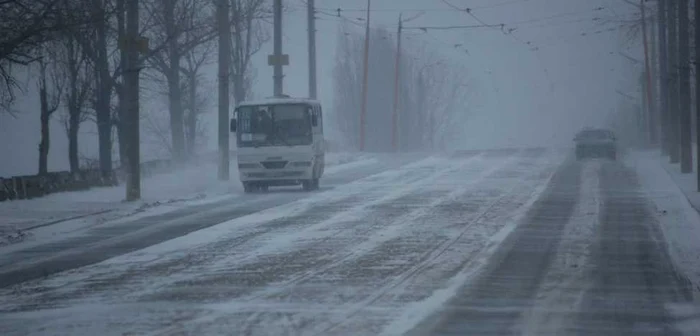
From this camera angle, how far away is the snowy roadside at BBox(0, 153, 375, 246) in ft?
79.7

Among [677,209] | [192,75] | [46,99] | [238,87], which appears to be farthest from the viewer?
[238,87]

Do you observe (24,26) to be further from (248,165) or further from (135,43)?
(248,165)

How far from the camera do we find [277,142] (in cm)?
3447

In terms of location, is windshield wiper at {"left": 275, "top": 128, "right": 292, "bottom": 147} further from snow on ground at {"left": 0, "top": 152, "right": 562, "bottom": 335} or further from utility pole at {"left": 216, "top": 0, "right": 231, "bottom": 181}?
snow on ground at {"left": 0, "top": 152, "right": 562, "bottom": 335}

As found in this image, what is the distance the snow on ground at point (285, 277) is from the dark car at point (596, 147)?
29.4 metres

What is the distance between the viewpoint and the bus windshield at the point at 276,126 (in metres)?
34.5

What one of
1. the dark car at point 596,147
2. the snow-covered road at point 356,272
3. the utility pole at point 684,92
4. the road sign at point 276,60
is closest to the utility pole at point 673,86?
the utility pole at point 684,92

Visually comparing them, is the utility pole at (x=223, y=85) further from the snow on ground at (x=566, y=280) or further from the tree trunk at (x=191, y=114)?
the snow on ground at (x=566, y=280)

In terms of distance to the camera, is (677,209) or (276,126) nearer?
(677,209)

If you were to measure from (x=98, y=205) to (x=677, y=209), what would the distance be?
13935 mm

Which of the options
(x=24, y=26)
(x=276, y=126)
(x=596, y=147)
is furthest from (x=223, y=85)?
(x=596, y=147)

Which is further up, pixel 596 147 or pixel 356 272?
pixel 596 147

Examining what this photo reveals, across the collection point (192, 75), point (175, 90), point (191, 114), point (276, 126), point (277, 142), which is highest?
point (192, 75)

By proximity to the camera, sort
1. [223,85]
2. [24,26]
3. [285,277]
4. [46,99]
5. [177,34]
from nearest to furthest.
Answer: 1. [285,277]
2. [24,26]
3. [46,99]
4. [223,85]
5. [177,34]
